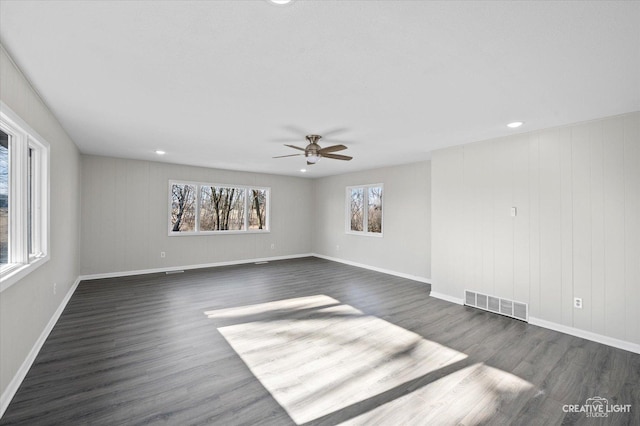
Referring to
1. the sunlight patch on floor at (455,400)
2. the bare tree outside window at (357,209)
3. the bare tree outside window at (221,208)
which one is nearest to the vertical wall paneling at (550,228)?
the sunlight patch on floor at (455,400)

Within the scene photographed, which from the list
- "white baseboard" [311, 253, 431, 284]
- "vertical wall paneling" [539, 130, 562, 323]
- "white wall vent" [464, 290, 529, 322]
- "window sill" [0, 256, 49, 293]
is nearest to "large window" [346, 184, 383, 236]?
"white baseboard" [311, 253, 431, 284]

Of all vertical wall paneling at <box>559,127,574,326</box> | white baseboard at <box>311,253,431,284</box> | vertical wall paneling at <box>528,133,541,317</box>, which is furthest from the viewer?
white baseboard at <box>311,253,431,284</box>

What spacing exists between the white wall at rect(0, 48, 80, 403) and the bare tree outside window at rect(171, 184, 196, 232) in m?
1.94

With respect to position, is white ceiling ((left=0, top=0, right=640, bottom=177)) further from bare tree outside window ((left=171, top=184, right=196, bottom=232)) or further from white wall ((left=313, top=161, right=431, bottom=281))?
bare tree outside window ((left=171, top=184, right=196, bottom=232))

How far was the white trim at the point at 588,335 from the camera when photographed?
9.48ft

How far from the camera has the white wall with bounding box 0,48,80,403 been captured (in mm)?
1995

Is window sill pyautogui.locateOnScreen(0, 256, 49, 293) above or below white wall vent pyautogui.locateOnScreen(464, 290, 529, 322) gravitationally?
above

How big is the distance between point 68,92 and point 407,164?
5.44 meters

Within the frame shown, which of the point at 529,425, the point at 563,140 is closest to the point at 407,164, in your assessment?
the point at 563,140

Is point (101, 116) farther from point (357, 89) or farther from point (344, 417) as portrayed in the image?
point (344, 417)

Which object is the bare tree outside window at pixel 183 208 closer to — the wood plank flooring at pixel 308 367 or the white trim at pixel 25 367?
the wood plank flooring at pixel 308 367

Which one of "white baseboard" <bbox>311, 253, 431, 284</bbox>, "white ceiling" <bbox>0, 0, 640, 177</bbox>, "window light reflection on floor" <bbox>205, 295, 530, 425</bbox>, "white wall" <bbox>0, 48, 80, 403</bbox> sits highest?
"white ceiling" <bbox>0, 0, 640, 177</bbox>

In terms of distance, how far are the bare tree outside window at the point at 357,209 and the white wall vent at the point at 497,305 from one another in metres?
3.35

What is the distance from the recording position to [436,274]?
4.71 meters
